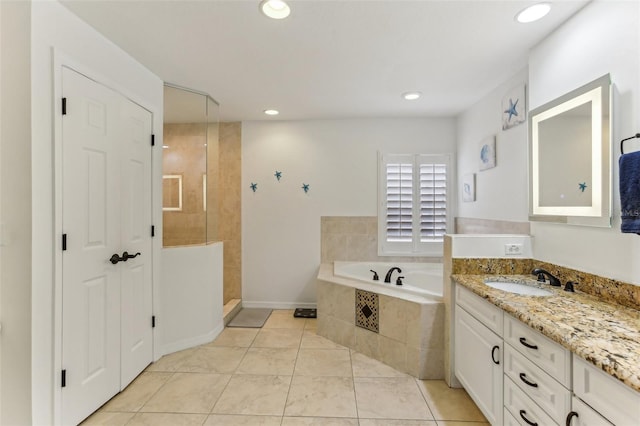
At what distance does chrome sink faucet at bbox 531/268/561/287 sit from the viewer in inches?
71.3

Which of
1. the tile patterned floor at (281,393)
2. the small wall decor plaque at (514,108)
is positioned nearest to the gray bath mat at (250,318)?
the tile patterned floor at (281,393)

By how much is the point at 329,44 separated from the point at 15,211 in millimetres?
2106

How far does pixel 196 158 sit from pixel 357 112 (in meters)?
1.95

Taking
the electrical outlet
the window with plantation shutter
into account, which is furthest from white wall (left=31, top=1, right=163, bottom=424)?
the window with plantation shutter

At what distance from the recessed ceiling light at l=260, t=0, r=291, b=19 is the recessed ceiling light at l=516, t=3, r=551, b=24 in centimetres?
138

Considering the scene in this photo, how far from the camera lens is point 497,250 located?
2.16 m

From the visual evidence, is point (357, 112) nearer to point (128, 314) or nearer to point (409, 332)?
point (409, 332)

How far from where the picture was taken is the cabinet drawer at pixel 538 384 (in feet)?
3.75

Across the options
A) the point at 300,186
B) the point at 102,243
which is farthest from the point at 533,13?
the point at 102,243

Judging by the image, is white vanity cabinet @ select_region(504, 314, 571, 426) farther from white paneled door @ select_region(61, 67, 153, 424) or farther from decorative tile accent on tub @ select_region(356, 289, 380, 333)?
white paneled door @ select_region(61, 67, 153, 424)

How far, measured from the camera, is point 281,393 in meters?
2.14

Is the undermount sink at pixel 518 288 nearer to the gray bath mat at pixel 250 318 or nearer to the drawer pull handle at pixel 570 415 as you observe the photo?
the drawer pull handle at pixel 570 415

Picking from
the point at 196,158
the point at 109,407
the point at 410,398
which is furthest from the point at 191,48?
the point at 410,398

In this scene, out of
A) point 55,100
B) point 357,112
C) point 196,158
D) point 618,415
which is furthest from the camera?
point 357,112
